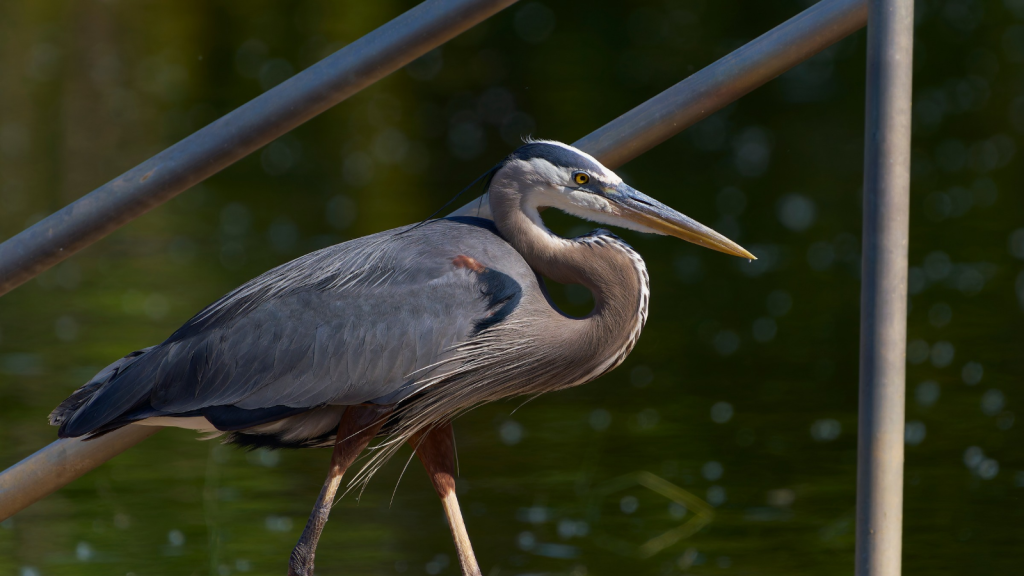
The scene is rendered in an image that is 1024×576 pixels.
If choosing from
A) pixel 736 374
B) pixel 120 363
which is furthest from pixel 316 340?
pixel 736 374

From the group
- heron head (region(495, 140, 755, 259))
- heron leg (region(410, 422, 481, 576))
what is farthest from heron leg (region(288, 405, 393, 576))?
heron head (region(495, 140, 755, 259))

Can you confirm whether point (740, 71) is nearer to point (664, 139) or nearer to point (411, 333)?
point (664, 139)

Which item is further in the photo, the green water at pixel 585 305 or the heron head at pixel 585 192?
the green water at pixel 585 305

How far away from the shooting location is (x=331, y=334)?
11.5 ft

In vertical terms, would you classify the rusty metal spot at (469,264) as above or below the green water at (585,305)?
below

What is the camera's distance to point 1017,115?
12.8 meters

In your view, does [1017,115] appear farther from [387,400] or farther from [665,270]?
[387,400]

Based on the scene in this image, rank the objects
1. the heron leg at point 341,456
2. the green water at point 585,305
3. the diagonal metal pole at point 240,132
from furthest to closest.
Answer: the green water at point 585,305, the heron leg at point 341,456, the diagonal metal pole at point 240,132

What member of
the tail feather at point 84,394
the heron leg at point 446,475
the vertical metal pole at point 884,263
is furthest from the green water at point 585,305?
the vertical metal pole at point 884,263

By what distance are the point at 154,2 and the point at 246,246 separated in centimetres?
1409

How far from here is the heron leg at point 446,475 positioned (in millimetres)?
3705

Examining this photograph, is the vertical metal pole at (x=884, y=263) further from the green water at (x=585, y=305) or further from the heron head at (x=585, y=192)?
Answer: the green water at (x=585, y=305)

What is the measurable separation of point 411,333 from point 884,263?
58.7 inches

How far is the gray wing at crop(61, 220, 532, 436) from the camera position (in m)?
3.40
